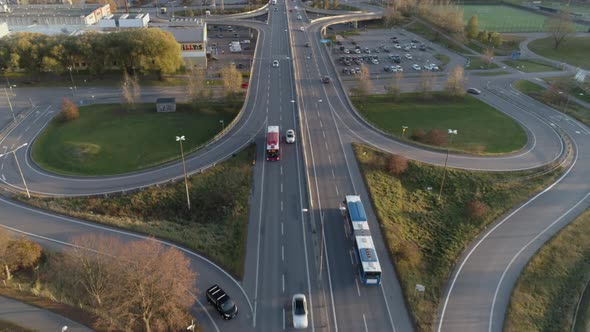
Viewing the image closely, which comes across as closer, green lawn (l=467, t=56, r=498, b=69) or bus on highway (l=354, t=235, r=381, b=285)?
bus on highway (l=354, t=235, r=381, b=285)

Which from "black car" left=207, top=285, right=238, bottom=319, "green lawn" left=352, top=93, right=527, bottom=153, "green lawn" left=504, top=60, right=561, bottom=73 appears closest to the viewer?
"black car" left=207, top=285, right=238, bottom=319

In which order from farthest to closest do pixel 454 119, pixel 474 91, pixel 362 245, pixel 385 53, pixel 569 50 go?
pixel 385 53 → pixel 569 50 → pixel 474 91 → pixel 454 119 → pixel 362 245

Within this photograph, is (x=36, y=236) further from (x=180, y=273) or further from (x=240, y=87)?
(x=240, y=87)

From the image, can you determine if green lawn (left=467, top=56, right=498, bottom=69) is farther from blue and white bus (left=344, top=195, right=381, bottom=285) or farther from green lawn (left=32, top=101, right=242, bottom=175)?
blue and white bus (left=344, top=195, right=381, bottom=285)

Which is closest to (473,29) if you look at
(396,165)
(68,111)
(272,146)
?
(396,165)

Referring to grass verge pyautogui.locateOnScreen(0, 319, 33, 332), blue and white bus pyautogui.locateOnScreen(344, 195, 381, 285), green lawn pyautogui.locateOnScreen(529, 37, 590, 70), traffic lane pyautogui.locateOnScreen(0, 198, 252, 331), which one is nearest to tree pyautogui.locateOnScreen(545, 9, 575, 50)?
green lawn pyautogui.locateOnScreen(529, 37, 590, 70)

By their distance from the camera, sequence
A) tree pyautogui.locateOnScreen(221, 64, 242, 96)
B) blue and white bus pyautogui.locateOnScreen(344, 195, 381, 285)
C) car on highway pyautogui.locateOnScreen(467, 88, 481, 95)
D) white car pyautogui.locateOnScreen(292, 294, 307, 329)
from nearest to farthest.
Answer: white car pyautogui.locateOnScreen(292, 294, 307, 329) < blue and white bus pyautogui.locateOnScreen(344, 195, 381, 285) < tree pyautogui.locateOnScreen(221, 64, 242, 96) < car on highway pyautogui.locateOnScreen(467, 88, 481, 95)

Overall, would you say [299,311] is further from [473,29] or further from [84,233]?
[473,29]
